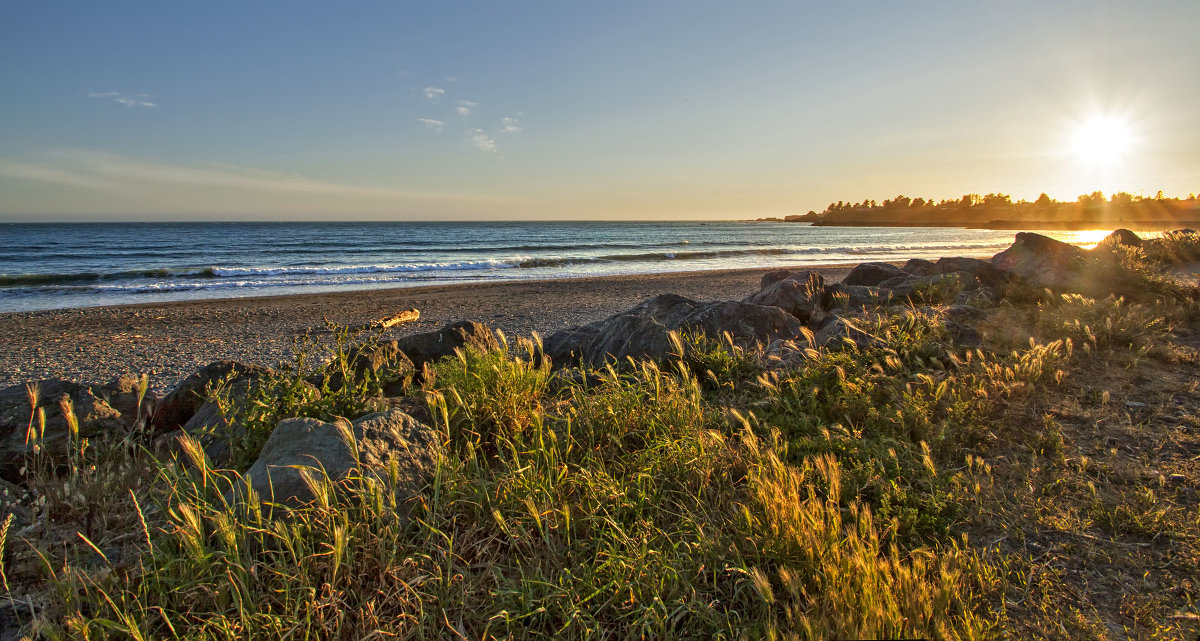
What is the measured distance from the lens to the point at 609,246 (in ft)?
153

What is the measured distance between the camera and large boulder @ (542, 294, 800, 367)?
18.6 feet

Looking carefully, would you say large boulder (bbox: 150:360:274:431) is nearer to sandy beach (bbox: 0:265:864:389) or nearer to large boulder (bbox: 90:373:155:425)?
large boulder (bbox: 90:373:155:425)

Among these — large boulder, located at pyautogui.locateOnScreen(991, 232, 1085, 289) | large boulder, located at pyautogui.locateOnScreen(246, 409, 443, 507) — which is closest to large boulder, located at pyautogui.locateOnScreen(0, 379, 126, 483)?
large boulder, located at pyautogui.locateOnScreen(246, 409, 443, 507)

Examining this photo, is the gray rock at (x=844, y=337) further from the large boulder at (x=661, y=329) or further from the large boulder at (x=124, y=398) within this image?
the large boulder at (x=124, y=398)

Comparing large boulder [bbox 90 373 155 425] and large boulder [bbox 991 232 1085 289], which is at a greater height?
large boulder [bbox 991 232 1085 289]

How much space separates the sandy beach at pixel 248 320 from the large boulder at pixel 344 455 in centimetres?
651

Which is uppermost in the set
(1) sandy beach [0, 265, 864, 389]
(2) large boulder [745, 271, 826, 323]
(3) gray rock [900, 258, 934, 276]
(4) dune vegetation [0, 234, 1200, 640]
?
(3) gray rock [900, 258, 934, 276]

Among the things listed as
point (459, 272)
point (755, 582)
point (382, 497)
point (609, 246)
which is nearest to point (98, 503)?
point (382, 497)

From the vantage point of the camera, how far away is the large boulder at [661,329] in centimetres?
566

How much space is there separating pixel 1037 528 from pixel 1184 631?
665 millimetres

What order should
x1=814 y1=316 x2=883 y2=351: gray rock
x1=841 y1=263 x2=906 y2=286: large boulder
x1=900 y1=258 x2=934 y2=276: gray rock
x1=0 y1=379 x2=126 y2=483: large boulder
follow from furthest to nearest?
1. x1=841 y1=263 x2=906 y2=286: large boulder
2. x1=900 y1=258 x2=934 y2=276: gray rock
3. x1=814 y1=316 x2=883 y2=351: gray rock
4. x1=0 y1=379 x2=126 y2=483: large boulder

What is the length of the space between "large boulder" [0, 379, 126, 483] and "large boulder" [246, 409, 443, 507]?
2.08 metres

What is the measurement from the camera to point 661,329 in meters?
5.65

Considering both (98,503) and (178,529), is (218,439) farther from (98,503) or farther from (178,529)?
(178,529)
